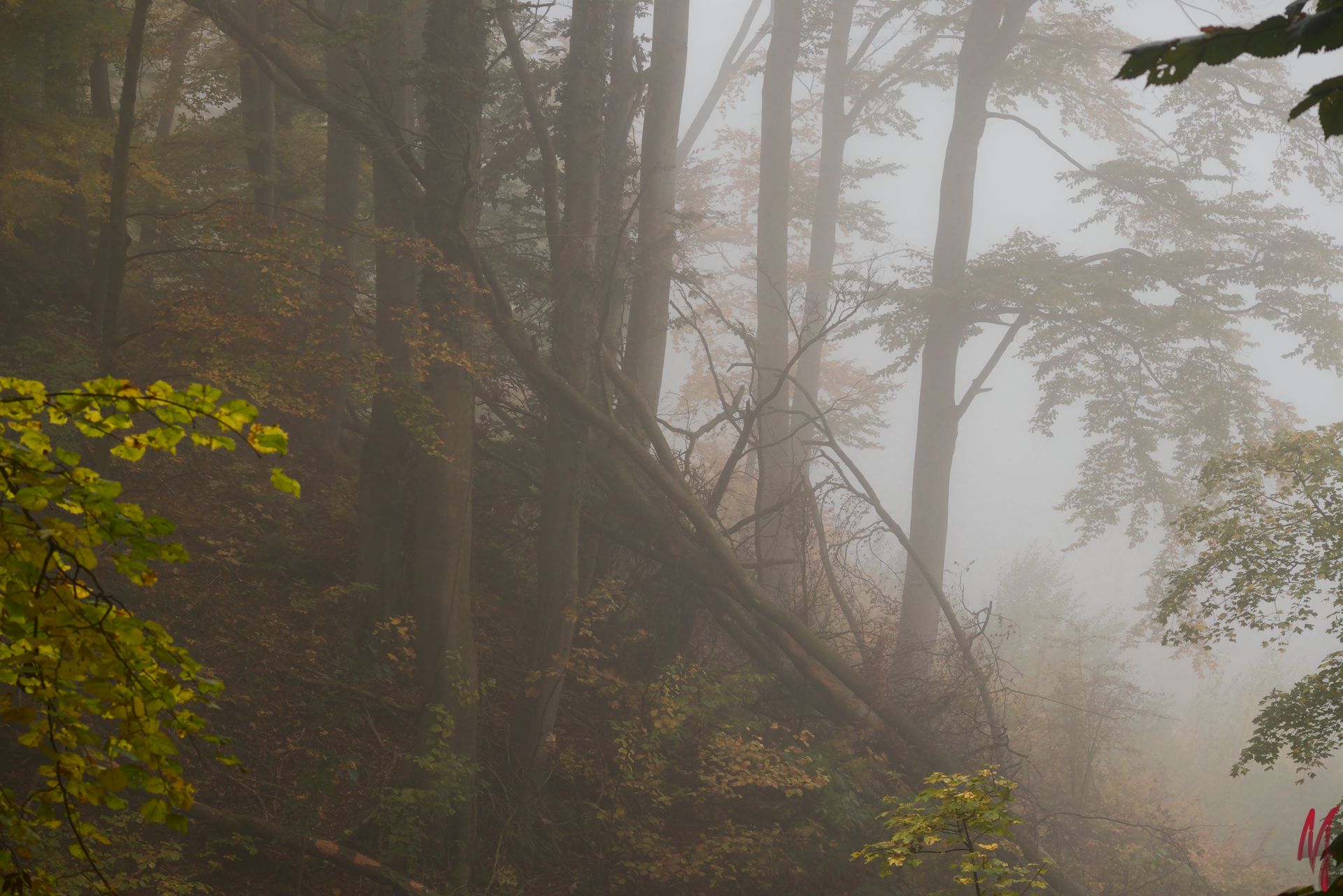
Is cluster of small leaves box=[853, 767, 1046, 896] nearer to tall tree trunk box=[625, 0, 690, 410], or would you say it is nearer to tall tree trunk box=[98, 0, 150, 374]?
tall tree trunk box=[98, 0, 150, 374]

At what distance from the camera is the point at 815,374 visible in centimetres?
1631

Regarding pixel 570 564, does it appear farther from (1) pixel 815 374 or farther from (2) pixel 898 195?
(2) pixel 898 195

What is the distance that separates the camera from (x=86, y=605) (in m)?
1.99

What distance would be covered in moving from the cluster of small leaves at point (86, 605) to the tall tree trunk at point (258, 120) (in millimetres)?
9383

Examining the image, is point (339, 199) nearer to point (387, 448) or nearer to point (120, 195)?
point (387, 448)

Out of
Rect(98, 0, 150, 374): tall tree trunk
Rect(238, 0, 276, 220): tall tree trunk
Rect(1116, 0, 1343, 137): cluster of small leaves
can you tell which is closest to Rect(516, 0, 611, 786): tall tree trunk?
Rect(98, 0, 150, 374): tall tree trunk

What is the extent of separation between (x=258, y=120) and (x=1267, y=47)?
37.8ft

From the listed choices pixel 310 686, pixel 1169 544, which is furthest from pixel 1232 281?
pixel 310 686

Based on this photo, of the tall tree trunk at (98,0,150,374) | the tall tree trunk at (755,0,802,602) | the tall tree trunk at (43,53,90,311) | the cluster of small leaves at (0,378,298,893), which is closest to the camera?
the cluster of small leaves at (0,378,298,893)

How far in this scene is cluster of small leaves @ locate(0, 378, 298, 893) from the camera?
1.84 metres

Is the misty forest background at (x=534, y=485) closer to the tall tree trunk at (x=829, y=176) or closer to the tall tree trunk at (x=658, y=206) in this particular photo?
the tall tree trunk at (x=658, y=206)

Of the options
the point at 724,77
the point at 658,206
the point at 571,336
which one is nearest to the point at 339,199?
the point at 658,206

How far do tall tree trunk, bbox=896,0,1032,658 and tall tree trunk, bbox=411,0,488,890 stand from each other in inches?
303

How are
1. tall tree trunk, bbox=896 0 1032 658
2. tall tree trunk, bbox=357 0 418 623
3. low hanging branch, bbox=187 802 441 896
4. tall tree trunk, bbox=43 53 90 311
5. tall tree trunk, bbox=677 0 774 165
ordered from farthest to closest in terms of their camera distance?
tall tree trunk, bbox=677 0 774 165
tall tree trunk, bbox=896 0 1032 658
tall tree trunk, bbox=43 53 90 311
tall tree trunk, bbox=357 0 418 623
low hanging branch, bbox=187 802 441 896
